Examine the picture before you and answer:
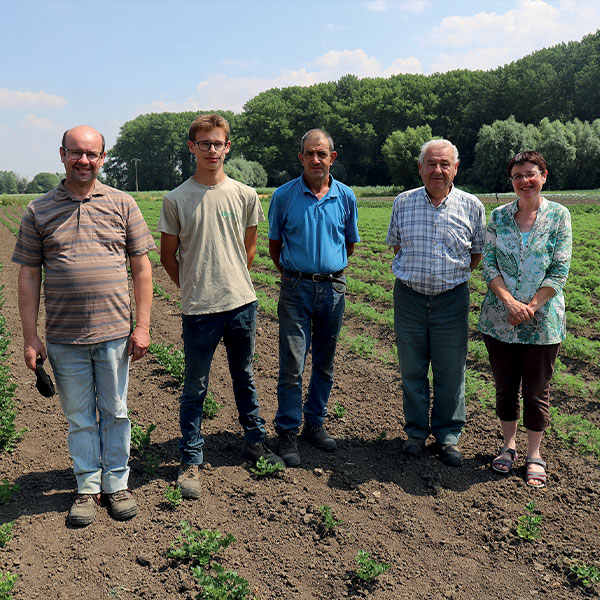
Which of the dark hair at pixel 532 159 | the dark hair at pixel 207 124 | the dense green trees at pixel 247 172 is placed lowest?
the dark hair at pixel 532 159

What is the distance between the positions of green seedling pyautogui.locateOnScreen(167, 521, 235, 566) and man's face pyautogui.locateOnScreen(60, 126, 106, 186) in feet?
7.45

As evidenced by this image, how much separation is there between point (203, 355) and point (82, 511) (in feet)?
4.22

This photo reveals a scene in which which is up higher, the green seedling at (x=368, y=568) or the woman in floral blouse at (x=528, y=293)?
the woman in floral blouse at (x=528, y=293)

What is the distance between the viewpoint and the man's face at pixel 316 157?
13.1 ft

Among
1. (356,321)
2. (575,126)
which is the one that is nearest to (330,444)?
(356,321)

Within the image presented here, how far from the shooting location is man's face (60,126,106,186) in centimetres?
321

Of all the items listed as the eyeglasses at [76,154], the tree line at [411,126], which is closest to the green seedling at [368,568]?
the eyeglasses at [76,154]

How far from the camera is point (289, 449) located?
4305 mm

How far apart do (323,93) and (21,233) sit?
8841 centimetres

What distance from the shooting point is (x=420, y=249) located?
409cm

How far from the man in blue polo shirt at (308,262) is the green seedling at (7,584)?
1999 mm

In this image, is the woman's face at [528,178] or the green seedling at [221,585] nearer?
the green seedling at [221,585]

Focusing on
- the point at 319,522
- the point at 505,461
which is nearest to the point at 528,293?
the point at 505,461

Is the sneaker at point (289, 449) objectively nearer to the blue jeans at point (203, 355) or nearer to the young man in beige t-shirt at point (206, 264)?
the blue jeans at point (203, 355)
